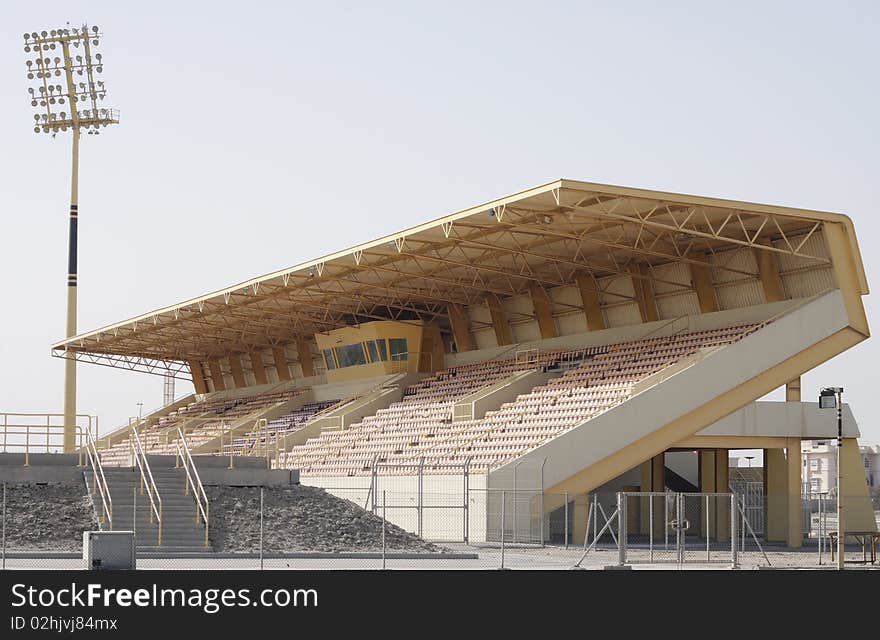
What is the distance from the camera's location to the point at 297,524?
1435 inches

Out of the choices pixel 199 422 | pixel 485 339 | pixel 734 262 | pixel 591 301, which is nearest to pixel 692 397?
pixel 734 262

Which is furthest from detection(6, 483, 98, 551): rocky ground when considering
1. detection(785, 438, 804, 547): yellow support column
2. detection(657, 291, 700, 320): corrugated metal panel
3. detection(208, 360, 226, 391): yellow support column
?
detection(208, 360, 226, 391): yellow support column

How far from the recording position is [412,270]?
53.3 meters

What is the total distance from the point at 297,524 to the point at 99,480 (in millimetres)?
5442

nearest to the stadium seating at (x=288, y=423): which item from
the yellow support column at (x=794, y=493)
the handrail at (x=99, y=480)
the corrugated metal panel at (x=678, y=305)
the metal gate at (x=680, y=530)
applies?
the metal gate at (x=680, y=530)

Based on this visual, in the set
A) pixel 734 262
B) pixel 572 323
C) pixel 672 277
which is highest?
pixel 734 262

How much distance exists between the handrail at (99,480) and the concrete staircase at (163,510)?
0.16 meters

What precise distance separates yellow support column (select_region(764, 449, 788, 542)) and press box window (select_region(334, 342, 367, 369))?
844 inches

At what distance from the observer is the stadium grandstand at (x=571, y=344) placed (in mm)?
42281

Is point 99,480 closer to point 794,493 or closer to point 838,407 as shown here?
point 838,407

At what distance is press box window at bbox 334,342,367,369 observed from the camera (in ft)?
216

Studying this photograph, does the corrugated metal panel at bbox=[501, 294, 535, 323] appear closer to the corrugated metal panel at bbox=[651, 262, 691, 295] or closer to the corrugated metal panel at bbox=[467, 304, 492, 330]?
the corrugated metal panel at bbox=[467, 304, 492, 330]
